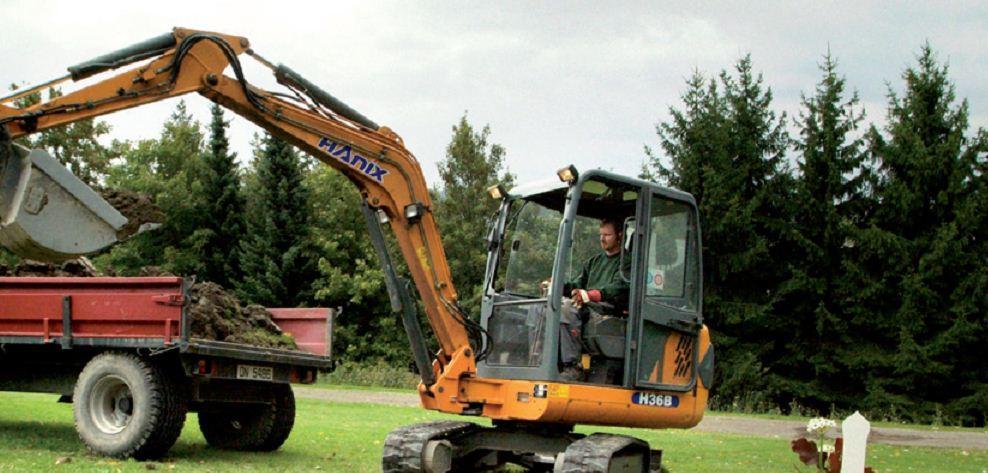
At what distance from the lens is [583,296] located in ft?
28.4

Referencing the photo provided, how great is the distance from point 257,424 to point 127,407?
1479 mm

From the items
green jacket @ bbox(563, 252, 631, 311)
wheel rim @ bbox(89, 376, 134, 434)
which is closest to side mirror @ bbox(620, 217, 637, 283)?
green jacket @ bbox(563, 252, 631, 311)

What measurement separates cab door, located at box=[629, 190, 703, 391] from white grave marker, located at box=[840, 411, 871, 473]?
3.83 metres

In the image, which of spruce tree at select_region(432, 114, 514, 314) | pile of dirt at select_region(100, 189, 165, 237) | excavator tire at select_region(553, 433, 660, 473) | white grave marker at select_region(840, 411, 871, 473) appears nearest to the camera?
white grave marker at select_region(840, 411, 871, 473)

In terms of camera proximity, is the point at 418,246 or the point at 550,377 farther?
the point at 418,246

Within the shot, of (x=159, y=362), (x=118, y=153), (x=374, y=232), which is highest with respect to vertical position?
(x=118, y=153)

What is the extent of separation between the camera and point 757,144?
120 ft

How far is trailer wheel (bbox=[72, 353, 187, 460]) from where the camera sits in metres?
9.92

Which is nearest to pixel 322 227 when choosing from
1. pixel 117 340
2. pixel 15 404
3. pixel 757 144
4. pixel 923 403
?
pixel 757 144

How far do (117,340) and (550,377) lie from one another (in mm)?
4188

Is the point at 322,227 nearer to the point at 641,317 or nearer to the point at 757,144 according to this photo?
the point at 757,144

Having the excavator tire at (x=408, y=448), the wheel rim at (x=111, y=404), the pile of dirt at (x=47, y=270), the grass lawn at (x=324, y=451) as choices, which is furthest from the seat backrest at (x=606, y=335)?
the pile of dirt at (x=47, y=270)

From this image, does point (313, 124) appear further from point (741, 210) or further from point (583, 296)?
point (741, 210)

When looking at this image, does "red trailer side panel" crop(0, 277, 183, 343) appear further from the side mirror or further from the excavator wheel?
the side mirror
